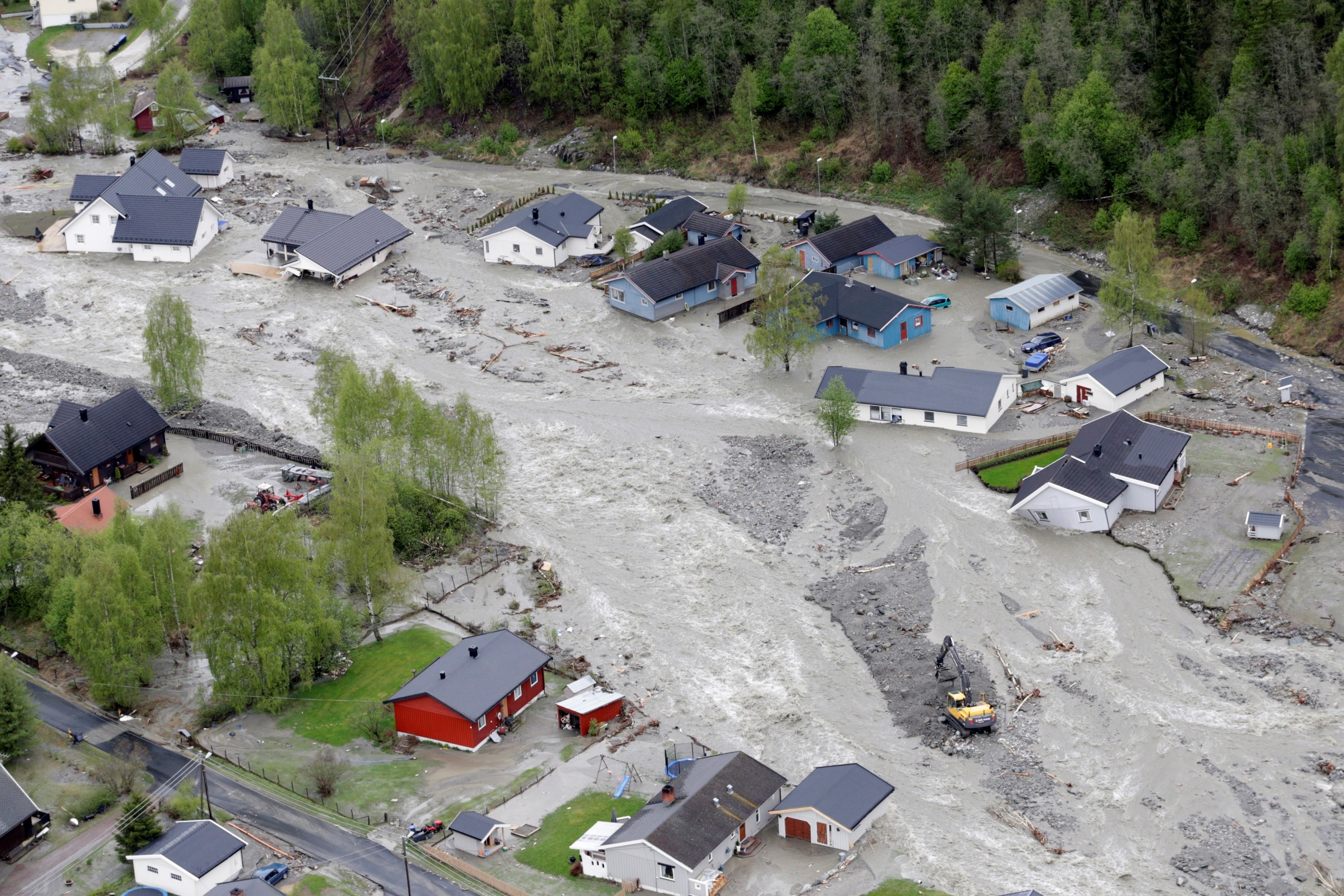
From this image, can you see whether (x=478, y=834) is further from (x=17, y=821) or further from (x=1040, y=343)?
(x=1040, y=343)

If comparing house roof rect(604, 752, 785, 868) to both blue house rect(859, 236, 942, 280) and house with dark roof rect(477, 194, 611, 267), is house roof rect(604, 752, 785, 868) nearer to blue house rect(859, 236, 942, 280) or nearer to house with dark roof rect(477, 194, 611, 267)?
blue house rect(859, 236, 942, 280)

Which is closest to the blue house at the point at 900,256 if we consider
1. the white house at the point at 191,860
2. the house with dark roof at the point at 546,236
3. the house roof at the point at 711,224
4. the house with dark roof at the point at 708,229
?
the house with dark roof at the point at 708,229

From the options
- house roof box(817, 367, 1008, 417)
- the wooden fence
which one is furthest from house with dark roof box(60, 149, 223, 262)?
house roof box(817, 367, 1008, 417)

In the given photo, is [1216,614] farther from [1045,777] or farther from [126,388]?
[126,388]

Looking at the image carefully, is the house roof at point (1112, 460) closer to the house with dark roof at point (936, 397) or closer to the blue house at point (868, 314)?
the house with dark roof at point (936, 397)

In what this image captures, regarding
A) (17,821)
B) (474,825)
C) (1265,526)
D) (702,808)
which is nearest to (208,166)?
(17,821)

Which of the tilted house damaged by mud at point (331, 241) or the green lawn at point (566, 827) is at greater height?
the green lawn at point (566, 827)
